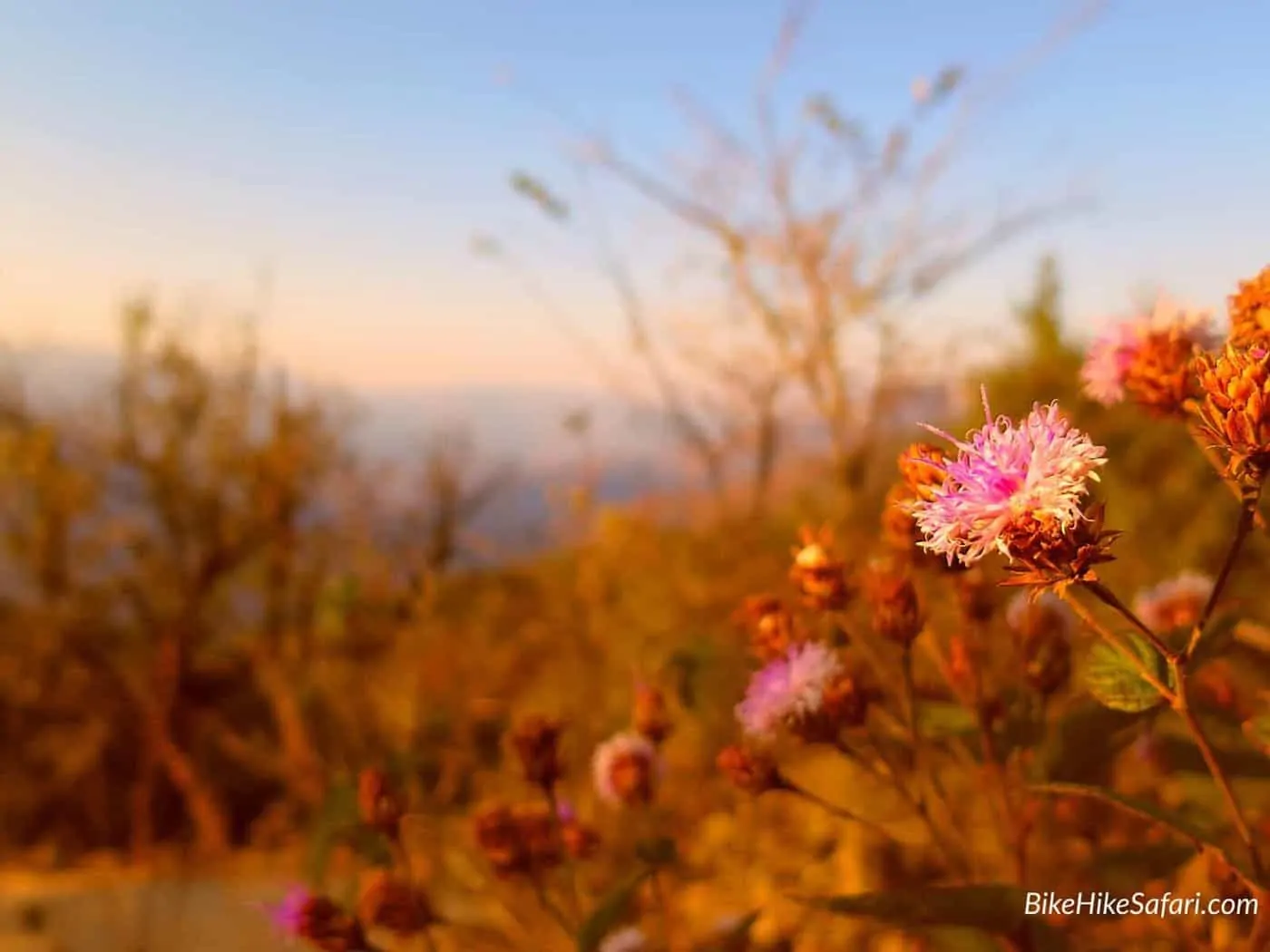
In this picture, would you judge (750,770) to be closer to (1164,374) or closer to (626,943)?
(626,943)

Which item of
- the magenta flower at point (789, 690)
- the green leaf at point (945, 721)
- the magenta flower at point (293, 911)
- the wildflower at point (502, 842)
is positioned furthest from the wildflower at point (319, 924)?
the green leaf at point (945, 721)

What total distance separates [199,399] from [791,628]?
2841mm

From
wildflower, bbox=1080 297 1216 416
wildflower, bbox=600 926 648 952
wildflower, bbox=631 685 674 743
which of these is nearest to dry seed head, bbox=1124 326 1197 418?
wildflower, bbox=1080 297 1216 416

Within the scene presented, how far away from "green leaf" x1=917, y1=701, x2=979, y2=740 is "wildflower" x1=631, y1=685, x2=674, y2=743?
0.22 meters

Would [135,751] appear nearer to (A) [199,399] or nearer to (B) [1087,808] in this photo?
(A) [199,399]

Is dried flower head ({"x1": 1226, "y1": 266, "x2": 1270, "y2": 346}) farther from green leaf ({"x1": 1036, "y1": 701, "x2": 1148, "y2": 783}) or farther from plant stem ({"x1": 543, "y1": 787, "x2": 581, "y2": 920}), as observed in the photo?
plant stem ({"x1": 543, "y1": 787, "x2": 581, "y2": 920})

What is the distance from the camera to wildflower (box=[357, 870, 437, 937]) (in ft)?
2.51

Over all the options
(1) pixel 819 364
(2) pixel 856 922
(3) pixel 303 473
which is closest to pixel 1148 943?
(2) pixel 856 922

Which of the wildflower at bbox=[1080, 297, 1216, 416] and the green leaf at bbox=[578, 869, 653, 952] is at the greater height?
the wildflower at bbox=[1080, 297, 1216, 416]

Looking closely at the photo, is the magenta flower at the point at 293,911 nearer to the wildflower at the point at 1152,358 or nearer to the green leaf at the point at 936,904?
the green leaf at the point at 936,904

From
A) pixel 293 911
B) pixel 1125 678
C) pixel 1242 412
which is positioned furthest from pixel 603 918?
pixel 1242 412

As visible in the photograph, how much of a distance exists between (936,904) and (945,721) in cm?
22

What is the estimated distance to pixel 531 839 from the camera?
83cm

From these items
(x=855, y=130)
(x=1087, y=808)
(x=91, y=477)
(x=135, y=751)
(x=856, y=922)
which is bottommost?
(x=135, y=751)
